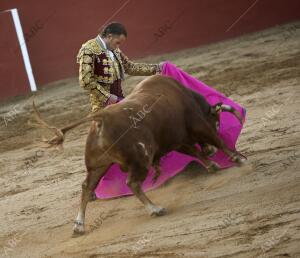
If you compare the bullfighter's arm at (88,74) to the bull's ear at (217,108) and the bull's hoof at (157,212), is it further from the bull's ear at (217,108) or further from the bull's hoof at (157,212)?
the bull's hoof at (157,212)

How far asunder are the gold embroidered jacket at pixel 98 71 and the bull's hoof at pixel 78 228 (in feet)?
3.11

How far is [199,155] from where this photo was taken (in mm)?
4836

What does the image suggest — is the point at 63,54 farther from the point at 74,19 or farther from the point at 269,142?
the point at 269,142

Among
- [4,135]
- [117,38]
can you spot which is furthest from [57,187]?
[4,135]

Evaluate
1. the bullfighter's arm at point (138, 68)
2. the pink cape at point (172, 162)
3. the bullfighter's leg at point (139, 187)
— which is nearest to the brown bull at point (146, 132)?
the bullfighter's leg at point (139, 187)

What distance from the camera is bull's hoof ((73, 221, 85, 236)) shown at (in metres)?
4.20

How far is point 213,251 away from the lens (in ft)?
11.3

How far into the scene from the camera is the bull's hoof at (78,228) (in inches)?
165

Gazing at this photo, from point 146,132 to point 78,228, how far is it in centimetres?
72

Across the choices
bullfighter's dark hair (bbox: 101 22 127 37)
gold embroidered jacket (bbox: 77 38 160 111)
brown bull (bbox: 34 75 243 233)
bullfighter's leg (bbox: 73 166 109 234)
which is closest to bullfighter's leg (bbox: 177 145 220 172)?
brown bull (bbox: 34 75 243 233)

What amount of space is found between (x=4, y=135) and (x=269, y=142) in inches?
145

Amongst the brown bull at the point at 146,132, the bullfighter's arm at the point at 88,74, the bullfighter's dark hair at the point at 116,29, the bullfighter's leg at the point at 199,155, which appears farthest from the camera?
Result: the bullfighter's leg at the point at 199,155

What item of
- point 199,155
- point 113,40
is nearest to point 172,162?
point 199,155

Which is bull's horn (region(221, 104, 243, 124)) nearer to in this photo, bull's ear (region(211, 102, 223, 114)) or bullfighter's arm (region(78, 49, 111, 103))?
bull's ear (region(211, 102, 223, 114))
